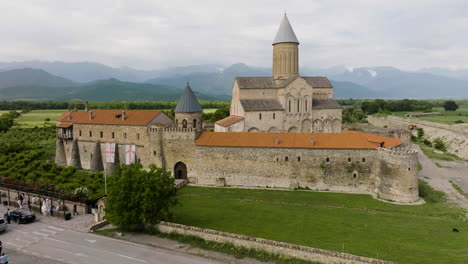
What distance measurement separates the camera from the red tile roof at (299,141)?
37.1 metres

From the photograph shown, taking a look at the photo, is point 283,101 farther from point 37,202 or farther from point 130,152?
point 37,202

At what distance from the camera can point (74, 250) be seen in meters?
21.8

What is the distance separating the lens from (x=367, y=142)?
1462 inches

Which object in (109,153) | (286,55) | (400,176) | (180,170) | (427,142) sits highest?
(286,55)

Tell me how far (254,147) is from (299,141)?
5.41m

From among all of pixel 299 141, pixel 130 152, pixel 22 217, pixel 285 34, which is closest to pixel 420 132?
pixel 285 34

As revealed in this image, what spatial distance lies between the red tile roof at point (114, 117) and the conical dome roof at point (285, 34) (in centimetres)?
2664

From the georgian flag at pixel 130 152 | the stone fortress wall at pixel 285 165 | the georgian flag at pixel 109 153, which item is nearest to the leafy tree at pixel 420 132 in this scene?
the stone fortress wall at pixel 285 165

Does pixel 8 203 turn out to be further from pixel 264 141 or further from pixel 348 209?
pixel 348 209

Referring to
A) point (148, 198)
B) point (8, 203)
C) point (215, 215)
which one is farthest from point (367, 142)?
point (8, 203)

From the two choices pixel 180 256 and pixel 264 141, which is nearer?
pixel 180 256

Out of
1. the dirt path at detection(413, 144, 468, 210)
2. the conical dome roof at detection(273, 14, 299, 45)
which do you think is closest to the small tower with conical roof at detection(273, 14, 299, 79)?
the conical dome roof at detection(273, 14, 299, 45)

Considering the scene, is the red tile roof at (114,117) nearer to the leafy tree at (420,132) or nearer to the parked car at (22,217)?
the parked car at (22,217)

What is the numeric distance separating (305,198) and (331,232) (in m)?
9.68
